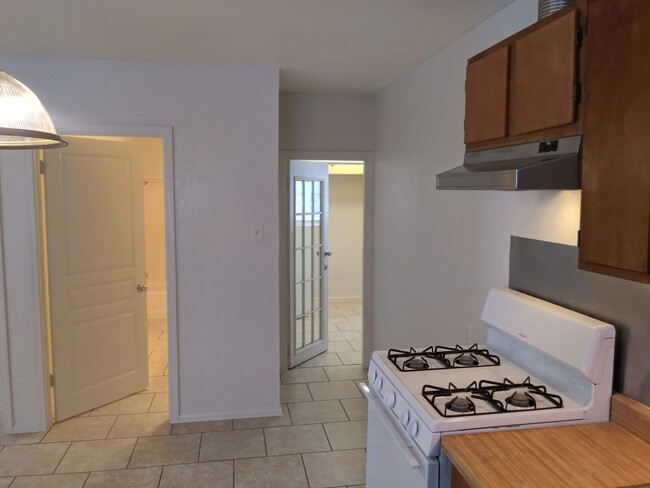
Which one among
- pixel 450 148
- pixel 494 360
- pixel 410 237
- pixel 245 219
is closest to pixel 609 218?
pixel 494 360

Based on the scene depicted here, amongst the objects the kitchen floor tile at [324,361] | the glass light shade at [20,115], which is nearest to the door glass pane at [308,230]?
the kitchen floor tile at [324,361]

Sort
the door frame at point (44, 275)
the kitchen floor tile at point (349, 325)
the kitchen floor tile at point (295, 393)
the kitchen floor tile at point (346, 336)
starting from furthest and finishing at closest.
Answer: the kitchen floor tile at point (349, 325), the kitchen floor tile at point (346, 336), the kitchen floor tile at point (295, 393), the door frame at point (44, 275)

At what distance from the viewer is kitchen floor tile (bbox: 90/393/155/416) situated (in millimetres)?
3902

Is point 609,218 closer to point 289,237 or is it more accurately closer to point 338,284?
point 289,237

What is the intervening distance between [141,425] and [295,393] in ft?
3.85

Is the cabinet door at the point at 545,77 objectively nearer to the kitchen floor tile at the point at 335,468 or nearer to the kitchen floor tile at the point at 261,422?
the kitchen floor tile at the point at 335,468

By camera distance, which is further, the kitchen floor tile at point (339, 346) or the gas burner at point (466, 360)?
the kitchen floor tile at point (339, 346)

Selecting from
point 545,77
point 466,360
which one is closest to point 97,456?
point 466,360

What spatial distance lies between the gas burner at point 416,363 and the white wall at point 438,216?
0.59m

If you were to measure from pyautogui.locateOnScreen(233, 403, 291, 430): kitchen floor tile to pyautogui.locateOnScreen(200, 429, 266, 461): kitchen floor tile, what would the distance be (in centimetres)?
7

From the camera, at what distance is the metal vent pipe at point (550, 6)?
1917 millimetres

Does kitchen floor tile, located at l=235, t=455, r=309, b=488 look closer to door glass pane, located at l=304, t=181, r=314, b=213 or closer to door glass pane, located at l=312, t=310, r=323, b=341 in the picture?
door glass pane, located at l=312, t=310, r=323, b=341

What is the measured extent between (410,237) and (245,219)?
1.15 m

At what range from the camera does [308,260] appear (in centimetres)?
507
